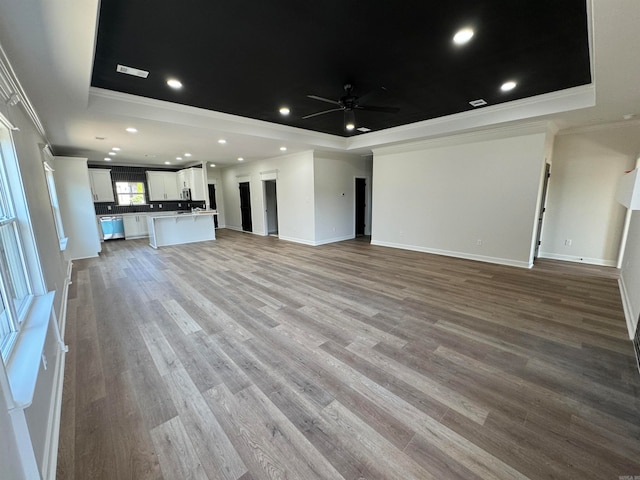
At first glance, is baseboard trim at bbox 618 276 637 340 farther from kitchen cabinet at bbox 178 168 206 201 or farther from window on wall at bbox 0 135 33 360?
kitchen cabinet at bbox 178 168 206 201

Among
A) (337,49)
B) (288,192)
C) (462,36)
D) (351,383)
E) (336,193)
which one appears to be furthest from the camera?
(288,192)

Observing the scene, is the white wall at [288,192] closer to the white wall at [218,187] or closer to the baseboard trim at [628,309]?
the white wall at [218,187]

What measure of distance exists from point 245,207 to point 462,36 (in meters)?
8.67

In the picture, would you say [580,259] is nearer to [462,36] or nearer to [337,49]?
[462,36]

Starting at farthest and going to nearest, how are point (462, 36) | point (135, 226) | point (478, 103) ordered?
point (135, 226) < point (478, 103) < point (462, 36)

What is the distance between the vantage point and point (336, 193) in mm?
7531

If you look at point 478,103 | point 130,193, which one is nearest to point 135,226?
point 130,193

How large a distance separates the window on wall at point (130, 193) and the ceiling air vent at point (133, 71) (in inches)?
295

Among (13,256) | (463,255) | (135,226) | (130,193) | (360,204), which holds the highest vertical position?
(130,193)

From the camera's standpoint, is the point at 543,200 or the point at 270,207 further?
the point at 270,207

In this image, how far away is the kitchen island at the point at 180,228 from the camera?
7.07m

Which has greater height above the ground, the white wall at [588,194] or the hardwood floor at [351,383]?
the white wall at [588,194]

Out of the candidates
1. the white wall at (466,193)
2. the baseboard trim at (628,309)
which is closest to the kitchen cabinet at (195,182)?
the white wall at (466,193)

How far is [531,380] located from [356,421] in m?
1.45
